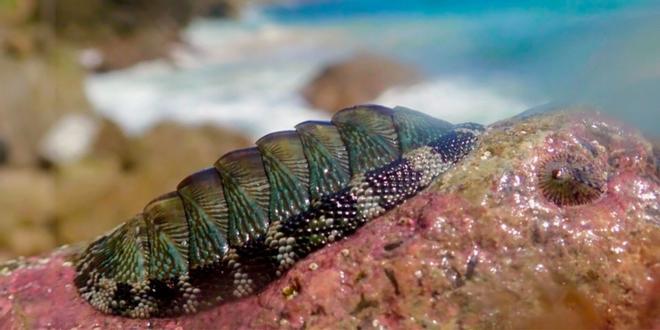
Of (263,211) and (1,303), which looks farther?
(1,303)

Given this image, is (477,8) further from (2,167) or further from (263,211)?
(263,211)

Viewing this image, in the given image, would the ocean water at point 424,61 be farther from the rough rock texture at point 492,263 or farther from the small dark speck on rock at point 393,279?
the small dark speck on rock at point 393,279

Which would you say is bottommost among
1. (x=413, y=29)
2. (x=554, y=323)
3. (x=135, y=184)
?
(x=554, y=323)

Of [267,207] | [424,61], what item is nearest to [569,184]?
[267,207]

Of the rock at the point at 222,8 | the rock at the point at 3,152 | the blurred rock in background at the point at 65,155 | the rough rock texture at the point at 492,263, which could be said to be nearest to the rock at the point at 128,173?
the blurred rock in background at the point at 65,155

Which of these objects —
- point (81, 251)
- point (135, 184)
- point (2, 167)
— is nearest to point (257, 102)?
point (2, 167)

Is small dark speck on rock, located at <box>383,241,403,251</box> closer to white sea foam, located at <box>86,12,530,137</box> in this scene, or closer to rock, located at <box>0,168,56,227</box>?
white sea foam, located at <box>86,12,530,137</box>

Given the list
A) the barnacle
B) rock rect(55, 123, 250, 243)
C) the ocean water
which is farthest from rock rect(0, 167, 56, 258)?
the barnacle
